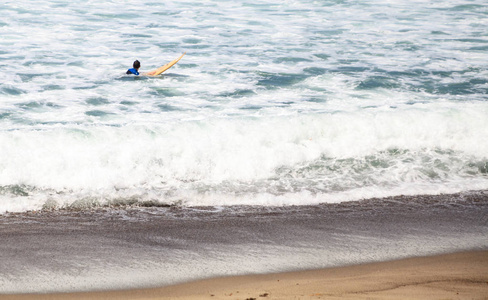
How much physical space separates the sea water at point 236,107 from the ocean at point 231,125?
0.13 ft

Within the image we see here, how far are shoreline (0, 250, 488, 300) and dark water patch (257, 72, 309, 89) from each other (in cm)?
763

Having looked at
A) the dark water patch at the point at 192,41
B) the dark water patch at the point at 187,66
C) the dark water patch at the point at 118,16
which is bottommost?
the dark water patch at the point at 187,66

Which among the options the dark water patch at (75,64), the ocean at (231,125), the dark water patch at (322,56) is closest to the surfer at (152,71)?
the ocean at (231,125)

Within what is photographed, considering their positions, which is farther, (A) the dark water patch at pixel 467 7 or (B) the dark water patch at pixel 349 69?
(A) the dark water patch at pixel 467 7

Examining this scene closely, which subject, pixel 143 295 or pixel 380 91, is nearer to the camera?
pixel 143 295

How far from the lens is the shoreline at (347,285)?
462 centimetres

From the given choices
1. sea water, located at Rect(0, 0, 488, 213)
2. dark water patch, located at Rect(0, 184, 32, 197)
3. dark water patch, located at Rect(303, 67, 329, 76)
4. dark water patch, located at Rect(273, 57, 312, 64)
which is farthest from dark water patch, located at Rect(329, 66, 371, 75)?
dark water patch, located at Rect(0, 184, 32, 197)

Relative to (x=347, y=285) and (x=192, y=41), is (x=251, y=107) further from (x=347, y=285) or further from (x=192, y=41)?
(x=347, y=285)

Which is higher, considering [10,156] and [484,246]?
[10,156]

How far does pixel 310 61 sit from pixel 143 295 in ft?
34.8

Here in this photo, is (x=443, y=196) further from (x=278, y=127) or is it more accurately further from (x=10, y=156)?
(x=10, y=156)

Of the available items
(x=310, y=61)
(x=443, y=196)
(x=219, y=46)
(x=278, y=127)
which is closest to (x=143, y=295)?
(x=443, y=196)

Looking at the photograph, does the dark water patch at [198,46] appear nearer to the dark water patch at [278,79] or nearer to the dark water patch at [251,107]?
the dark water patch at [278,79]

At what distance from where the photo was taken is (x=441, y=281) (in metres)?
4.93
